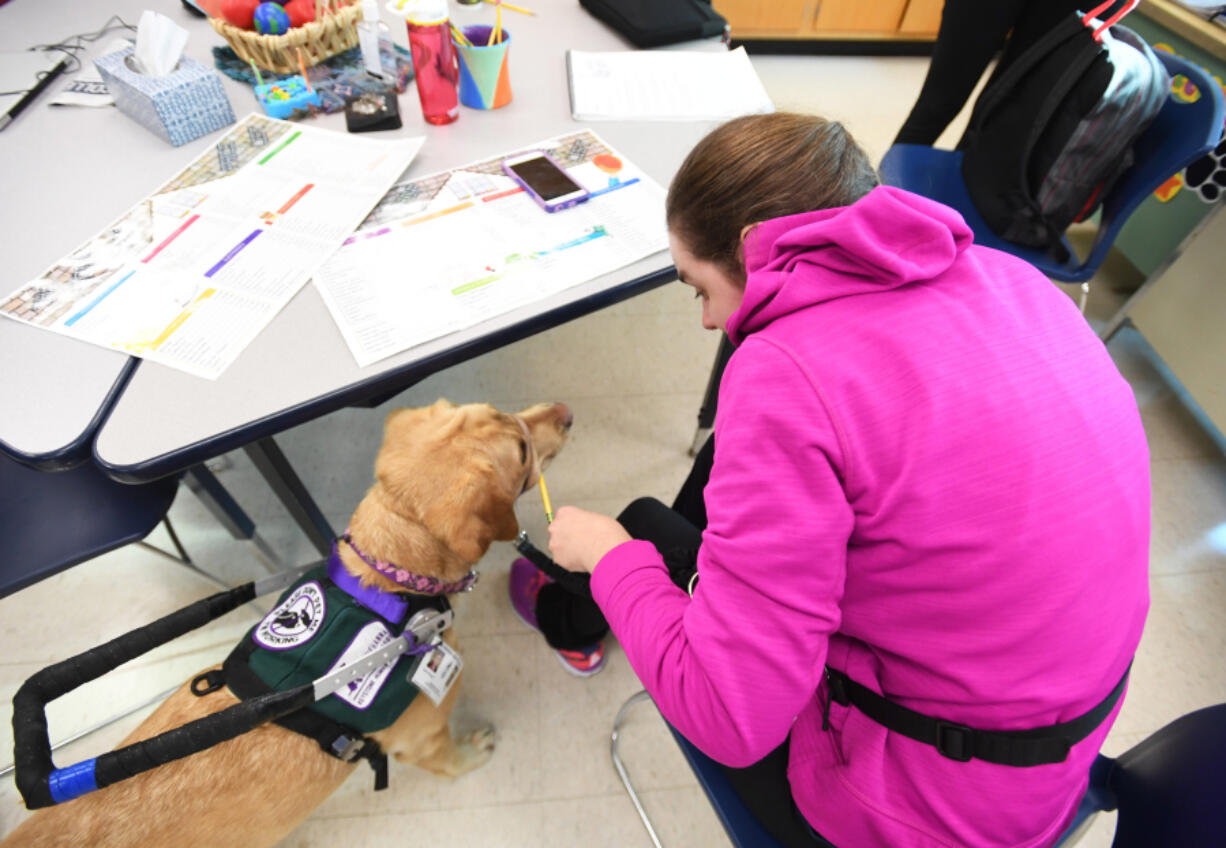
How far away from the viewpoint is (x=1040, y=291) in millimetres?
637

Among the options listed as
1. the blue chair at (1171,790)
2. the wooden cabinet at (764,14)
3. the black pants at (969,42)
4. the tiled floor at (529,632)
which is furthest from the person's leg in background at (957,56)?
the blue chair at (1171,790)

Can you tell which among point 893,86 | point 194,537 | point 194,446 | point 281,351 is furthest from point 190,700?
point 893,86

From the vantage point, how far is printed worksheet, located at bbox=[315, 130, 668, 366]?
938 mm

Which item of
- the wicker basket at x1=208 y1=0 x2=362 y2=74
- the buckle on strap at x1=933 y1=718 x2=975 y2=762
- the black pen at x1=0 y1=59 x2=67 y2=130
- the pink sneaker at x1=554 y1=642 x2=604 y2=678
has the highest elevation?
the wicker basket at x1=208 y1=0 x2=362 y2=74

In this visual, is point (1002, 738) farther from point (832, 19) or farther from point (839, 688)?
point (832, 19)

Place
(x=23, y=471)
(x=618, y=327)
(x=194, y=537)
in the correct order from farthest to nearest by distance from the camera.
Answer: (x=618, y=327) < (x=194, y=537) < (x=23, y=471)

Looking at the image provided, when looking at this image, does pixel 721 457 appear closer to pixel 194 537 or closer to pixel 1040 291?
pixel 1040 291

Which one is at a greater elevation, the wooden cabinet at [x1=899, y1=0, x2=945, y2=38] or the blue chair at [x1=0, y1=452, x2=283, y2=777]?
the wooden cabinet at [x1=899, y1=0, x2=945, y2=38]

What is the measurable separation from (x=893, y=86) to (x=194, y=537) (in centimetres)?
400

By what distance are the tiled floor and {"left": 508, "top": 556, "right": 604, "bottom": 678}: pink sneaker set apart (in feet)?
0.10

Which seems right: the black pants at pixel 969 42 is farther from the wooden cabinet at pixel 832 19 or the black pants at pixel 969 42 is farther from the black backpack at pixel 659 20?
the wooden cabinet at pixel 832 19

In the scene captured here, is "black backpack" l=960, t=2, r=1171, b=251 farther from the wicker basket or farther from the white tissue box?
the white tissue box

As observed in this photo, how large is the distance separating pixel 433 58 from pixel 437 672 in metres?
1.20

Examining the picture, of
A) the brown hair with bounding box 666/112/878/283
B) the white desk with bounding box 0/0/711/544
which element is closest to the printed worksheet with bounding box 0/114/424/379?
the white desk with bounding box 0/0/711/544
